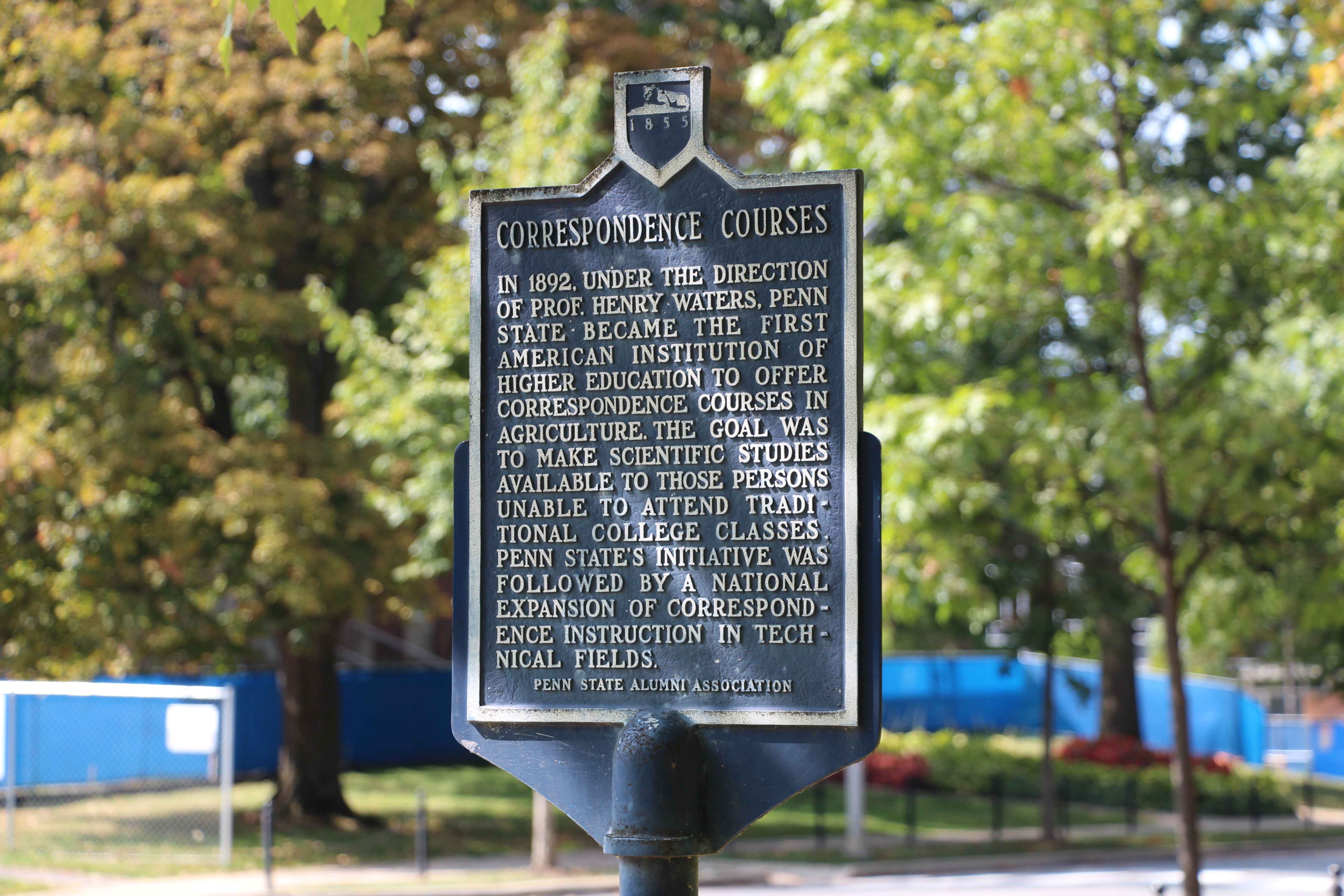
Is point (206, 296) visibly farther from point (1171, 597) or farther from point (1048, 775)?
point (1048, 775)

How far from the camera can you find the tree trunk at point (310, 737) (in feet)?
62.7

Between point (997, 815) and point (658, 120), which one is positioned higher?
point (658, 120)

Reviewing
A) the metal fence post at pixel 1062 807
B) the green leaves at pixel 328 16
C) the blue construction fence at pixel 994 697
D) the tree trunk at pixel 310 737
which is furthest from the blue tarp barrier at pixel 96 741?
the green leaves at pixel 328 16

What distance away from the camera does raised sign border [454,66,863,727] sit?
4359 mm

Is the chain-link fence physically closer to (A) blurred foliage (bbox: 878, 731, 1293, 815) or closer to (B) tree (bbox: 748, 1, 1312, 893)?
(B) tree (bbox: 748, 1, 1312, 893)

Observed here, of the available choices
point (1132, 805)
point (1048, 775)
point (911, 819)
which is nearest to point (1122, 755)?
point (1132, 805)

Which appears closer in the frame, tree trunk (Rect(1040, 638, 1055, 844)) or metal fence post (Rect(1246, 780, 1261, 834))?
tree trunk (Rect(1040, 638, 1055, 844))

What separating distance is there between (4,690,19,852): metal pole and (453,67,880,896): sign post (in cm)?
980

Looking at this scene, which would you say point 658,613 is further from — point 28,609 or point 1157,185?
point 28,609

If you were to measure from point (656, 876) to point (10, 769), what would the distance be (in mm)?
13262

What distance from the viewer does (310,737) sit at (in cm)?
1927

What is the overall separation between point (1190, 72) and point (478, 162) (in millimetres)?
7515

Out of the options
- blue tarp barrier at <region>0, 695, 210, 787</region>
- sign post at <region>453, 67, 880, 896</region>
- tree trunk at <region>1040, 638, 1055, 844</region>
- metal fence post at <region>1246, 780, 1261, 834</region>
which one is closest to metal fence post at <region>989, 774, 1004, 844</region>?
tree trunk at <region>1040, 638, 1055, 844</region>

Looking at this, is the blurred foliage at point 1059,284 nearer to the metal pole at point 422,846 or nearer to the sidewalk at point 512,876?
the sidewalk at point 512,876
